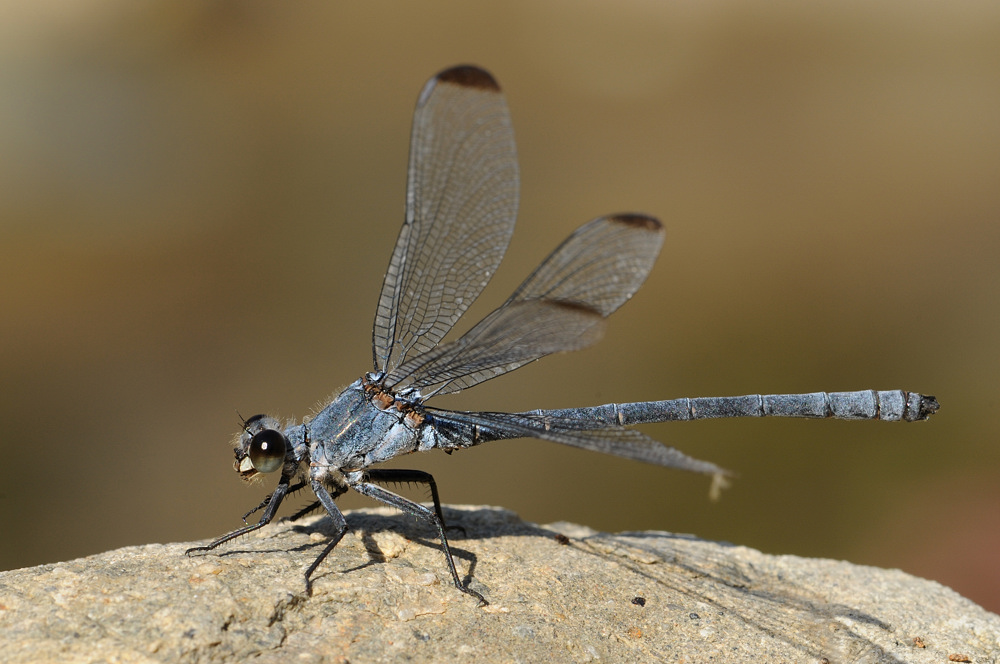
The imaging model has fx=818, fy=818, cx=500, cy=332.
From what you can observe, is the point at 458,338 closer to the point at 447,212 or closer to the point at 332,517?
the point at 447,212

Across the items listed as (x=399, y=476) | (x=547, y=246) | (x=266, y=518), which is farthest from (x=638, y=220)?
(x=547, y=246)

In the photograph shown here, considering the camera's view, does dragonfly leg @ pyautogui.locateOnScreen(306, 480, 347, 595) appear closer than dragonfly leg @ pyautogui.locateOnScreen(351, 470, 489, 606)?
Yes

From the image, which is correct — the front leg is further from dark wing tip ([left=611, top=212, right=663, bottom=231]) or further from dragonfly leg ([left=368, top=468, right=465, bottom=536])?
dark wing tip ([left=611, top=212, right=663, bottom=231])

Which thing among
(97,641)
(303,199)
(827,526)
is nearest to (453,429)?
(97,641)

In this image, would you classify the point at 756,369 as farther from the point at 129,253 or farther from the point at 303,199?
the point at 129,253

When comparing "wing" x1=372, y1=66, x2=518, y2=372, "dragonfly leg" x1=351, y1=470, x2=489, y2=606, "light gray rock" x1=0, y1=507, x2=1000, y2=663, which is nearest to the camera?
"light gray rock" x1=0, y1=507, x2=1000, y2=663

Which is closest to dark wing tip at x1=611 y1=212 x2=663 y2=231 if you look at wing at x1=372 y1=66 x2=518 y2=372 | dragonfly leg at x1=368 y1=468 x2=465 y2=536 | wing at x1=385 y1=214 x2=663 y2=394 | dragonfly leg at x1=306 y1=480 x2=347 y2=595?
wing at x1=385 y1=214 x2=663 y2=394

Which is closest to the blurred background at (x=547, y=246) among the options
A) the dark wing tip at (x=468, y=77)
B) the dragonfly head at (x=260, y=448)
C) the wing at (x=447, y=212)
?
the dragonfly head at (x=260, y=448)
